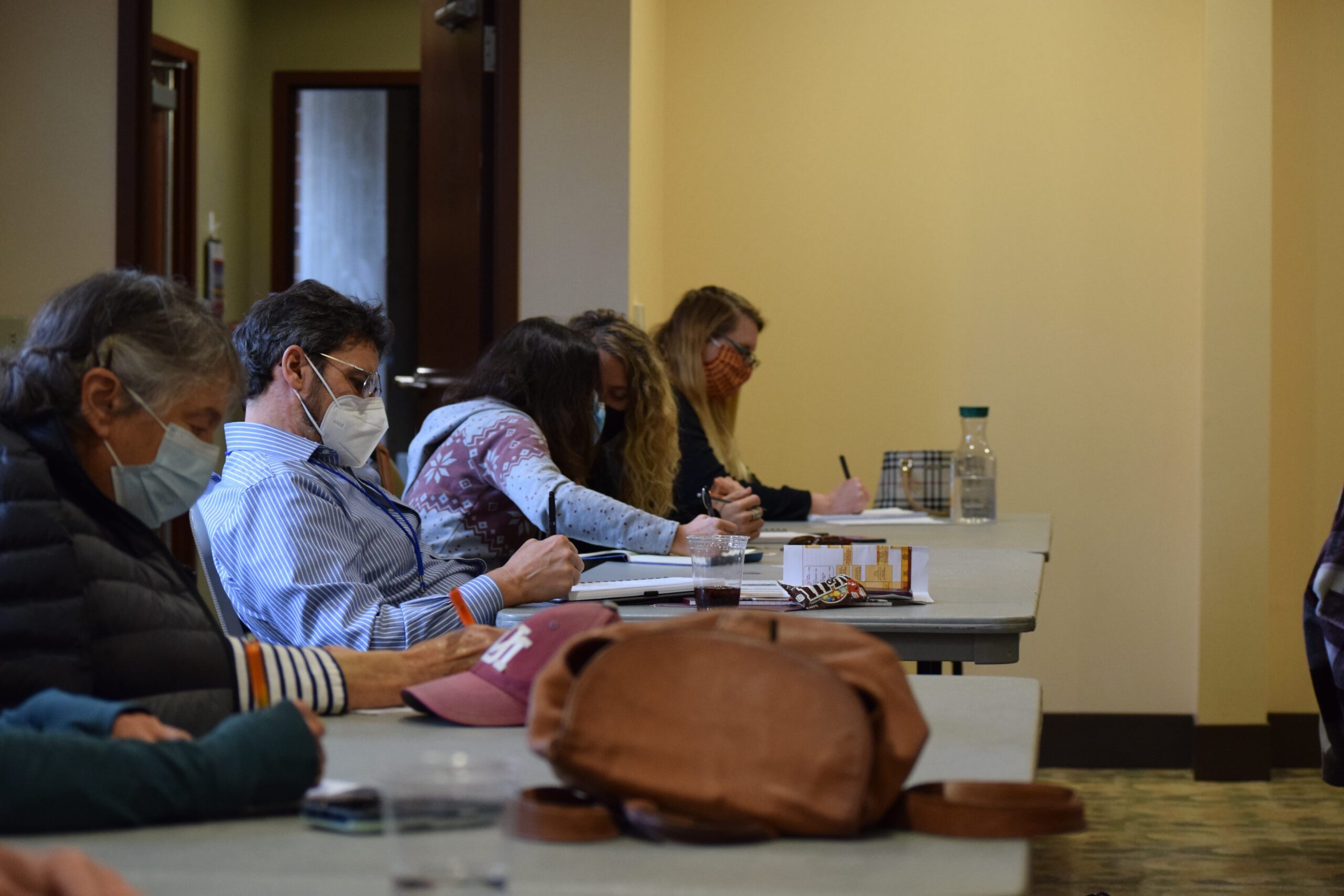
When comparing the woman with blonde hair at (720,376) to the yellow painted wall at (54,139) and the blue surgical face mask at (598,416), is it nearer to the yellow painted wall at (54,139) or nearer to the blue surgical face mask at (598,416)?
the blue surgical face mask at (598,416)

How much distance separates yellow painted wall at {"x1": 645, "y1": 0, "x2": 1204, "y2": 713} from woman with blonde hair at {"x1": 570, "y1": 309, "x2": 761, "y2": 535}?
1.38m

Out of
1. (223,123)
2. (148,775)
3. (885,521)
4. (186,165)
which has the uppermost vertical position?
(223,123)

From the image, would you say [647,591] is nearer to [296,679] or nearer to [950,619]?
[950,619]

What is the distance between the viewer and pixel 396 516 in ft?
7.56

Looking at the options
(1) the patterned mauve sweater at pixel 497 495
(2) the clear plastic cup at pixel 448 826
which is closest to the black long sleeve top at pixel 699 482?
(1) the patterned mauve sweater at pixel 497 495

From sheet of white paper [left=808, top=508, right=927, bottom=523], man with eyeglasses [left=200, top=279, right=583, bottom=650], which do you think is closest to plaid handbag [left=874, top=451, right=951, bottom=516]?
sheet of white paper [left=808, top=508, right=927, bottom=523]

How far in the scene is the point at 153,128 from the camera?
17.1ft

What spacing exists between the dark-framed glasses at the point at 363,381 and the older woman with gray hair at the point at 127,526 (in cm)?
68

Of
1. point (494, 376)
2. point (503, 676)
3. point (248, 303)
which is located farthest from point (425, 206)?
point (503, 676)

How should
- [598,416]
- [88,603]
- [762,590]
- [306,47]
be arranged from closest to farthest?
[88,603]
[762,590]
[598,416]
[306,47]

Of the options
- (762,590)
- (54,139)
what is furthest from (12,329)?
(762,590)

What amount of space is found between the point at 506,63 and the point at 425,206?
0.47m

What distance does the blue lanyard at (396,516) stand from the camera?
2.28 meters

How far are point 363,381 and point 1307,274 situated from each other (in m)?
3.44
